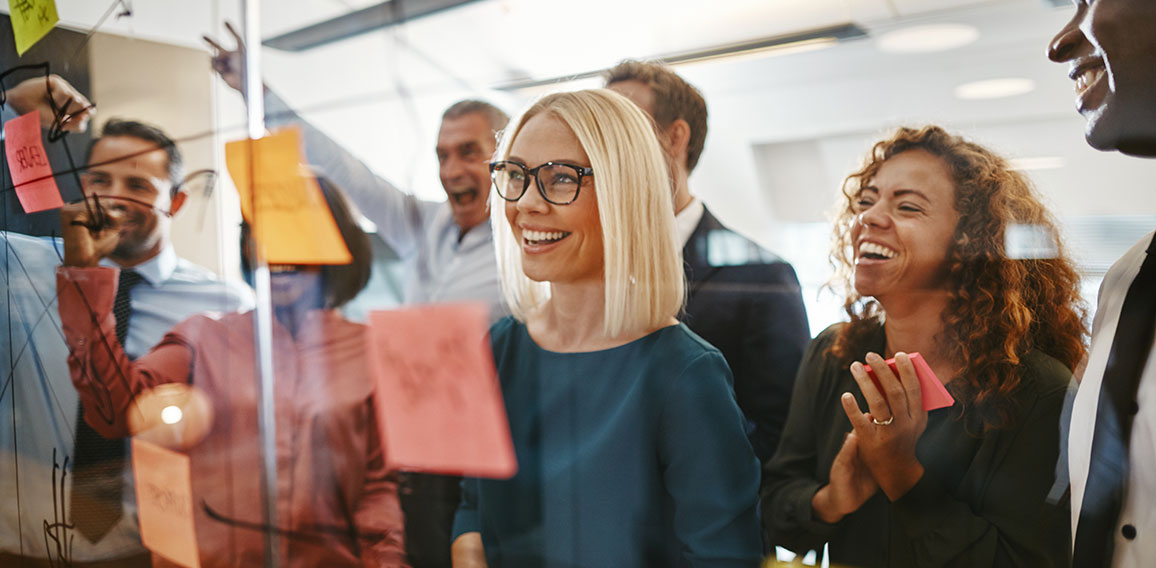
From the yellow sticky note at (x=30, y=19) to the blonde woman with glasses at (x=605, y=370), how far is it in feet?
3.86

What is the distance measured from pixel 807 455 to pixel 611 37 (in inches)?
22.2

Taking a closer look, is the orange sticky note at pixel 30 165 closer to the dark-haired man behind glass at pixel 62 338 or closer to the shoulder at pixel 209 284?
the dark-haired man behind glass at pixel 62 338

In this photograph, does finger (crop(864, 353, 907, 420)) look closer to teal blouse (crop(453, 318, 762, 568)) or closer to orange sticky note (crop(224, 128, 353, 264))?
teal blouse (crop(453, 318, 762, 568))

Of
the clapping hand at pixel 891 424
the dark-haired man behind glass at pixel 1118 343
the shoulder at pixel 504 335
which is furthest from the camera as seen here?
the shoulder at pixel 504 335

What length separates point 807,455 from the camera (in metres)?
0.84

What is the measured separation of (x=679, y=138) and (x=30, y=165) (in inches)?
58.9

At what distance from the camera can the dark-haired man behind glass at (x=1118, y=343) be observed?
2.20ft

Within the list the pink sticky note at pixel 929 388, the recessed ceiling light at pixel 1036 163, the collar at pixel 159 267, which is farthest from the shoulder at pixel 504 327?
the collar at pixel 159 267

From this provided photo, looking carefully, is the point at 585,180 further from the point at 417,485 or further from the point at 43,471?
the point at 43,471

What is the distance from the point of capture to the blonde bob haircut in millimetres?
949

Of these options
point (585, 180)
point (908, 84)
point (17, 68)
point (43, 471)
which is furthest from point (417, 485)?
point (17, 68)

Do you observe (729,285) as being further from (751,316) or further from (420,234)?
(420,234)

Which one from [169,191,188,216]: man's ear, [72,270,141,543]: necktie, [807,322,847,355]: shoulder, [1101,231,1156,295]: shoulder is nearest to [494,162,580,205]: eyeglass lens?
[807,322,847,355]: shoulder

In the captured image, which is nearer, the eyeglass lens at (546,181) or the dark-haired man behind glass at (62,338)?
the eyeglass lens at (546,181)
